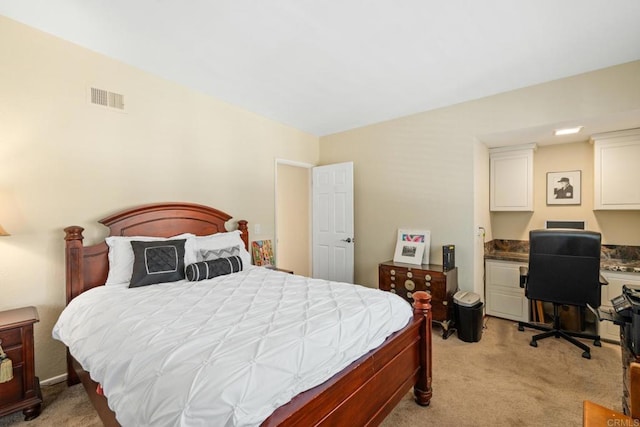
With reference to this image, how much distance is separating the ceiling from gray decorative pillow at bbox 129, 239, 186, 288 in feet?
5.53

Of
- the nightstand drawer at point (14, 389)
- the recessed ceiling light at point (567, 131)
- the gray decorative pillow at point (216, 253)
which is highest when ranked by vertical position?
the recessed ceiling light at point (567, 131)

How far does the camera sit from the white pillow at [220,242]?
2882 mm

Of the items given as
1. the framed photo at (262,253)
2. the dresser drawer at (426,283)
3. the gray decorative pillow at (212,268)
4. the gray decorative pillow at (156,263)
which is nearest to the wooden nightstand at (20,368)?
the gray decorative pillow at (156,263)

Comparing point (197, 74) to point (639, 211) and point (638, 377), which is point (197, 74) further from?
point (639, 211)

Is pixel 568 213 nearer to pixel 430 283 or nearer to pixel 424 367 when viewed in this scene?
pixel 430 283

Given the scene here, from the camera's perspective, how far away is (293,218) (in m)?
5.36

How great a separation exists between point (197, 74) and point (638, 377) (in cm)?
355

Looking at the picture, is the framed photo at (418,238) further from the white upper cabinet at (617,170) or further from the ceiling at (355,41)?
the white upper cabinet at (617,170)

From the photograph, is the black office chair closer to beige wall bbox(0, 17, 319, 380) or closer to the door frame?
the door frame

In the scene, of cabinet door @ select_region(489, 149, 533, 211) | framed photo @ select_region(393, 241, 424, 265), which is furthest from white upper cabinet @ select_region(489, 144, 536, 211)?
framed photo @ select_region(393, 241, 424, 265)

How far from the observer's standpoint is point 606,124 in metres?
2.94

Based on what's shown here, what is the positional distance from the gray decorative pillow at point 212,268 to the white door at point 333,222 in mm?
1885

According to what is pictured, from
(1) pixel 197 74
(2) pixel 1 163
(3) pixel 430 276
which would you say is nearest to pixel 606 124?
(3) pixel 430 276

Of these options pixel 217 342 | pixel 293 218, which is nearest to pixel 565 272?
pixel 217 342
